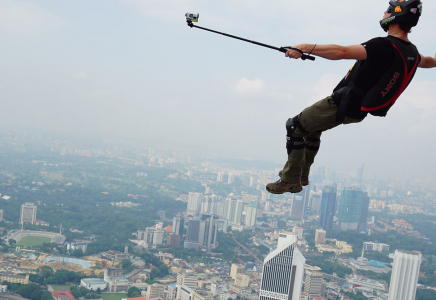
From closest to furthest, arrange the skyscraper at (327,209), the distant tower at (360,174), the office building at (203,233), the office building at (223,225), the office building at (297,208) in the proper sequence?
the office building at (203,233)
the office building at (223,225)
the skyscraper at (327,209)
the office building at (297,208)
the distant tower at (360,174)

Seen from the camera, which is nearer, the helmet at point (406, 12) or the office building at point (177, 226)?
the helmet at point (406, 12)

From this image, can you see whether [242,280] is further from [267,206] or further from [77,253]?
[267,206]

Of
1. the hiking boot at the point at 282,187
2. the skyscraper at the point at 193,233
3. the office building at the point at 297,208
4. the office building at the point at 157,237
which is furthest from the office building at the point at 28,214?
the hiking boot at the point at 282,187

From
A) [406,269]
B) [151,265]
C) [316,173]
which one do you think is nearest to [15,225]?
[151,265]

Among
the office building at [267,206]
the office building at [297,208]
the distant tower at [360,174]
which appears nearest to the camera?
the office building at [297,208]

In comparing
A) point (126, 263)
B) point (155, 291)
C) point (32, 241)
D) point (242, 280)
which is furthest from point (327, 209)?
point (32, 241)

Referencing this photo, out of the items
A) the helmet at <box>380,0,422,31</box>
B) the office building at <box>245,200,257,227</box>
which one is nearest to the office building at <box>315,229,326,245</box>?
the office building at <box>245,200,257,227</box>

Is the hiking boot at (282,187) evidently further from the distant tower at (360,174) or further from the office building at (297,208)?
the distant tower at (360,174)

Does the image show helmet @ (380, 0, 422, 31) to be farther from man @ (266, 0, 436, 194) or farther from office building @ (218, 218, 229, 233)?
office building @ (218, 218, 229, 233)
